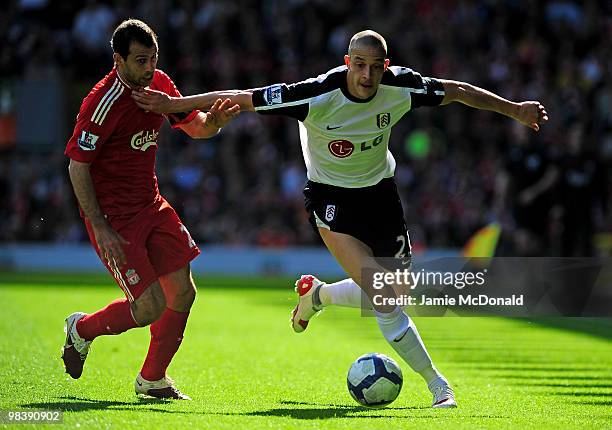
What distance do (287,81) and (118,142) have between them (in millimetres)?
15882

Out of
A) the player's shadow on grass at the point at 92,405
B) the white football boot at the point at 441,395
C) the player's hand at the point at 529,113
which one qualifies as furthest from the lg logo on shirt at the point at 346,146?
the player's shadow on grass at the point at 92,405

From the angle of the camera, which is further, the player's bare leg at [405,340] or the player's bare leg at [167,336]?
the player's bare leg at [167,336]

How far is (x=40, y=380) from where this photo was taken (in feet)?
26.5

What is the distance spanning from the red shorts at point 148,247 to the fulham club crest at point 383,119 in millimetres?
1472

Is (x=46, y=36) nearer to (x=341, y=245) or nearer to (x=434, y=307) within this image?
(x=434, y=307)

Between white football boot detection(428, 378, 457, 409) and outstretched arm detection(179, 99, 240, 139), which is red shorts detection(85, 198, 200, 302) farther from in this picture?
white football boot detection(428, 378, 457, 409)

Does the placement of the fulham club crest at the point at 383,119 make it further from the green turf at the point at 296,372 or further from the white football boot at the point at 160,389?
the white football boot at the point at 160,389

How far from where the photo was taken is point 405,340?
7461 mm

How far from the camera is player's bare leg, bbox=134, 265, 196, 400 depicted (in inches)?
298

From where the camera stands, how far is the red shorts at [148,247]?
7410 mm

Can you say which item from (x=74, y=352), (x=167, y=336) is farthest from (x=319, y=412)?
(x=74, y=352)

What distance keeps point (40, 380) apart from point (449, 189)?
15.3m

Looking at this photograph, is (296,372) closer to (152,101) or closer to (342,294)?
(342,294)

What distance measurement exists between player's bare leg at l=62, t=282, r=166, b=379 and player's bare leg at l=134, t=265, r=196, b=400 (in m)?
0.23
